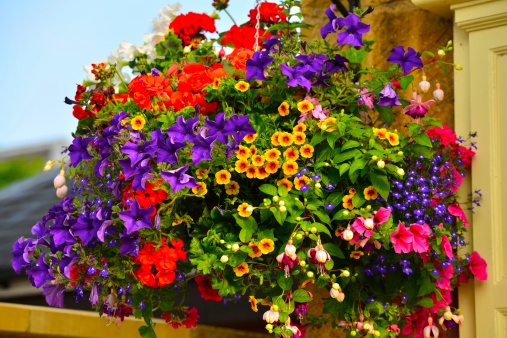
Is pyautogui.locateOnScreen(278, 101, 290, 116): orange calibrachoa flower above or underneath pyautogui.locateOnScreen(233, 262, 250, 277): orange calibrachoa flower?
above

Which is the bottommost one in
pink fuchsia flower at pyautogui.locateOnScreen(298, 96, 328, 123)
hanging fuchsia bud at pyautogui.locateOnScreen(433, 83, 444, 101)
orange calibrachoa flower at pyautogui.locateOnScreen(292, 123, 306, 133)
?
orange calibrachoa flower at pyautogui.locateOnScreen(292, 123, 306, 133)

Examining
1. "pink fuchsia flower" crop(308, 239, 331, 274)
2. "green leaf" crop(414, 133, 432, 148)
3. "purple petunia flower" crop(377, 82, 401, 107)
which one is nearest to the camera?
"pink fuchsia flower" crop(308, 239, 331, 274)

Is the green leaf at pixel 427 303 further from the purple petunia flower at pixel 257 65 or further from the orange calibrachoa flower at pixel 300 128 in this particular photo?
the purple petunia flower at pixel 257 65

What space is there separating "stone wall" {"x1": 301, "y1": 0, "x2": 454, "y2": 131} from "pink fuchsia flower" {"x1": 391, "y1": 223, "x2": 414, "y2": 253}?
2.26 ft

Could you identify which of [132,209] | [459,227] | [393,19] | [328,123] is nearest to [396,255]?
[459,227]

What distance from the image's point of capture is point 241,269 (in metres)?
2.42

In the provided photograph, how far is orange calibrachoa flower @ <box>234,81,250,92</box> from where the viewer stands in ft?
8.59

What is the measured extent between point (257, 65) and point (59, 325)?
8.10 ft

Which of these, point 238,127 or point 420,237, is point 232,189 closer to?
point 238,127

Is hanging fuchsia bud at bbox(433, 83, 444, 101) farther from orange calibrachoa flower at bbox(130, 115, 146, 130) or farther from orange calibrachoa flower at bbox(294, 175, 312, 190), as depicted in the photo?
orange calibrachoa flower at bbox(130, 115, 146, 130)

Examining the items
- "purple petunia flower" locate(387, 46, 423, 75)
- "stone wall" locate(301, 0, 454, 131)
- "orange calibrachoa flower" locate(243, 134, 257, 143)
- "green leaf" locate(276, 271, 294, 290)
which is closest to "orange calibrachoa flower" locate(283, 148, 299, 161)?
"orange calibrachoa flower" locate(243, 134, 257, 143)

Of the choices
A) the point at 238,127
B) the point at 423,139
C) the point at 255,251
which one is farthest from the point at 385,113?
the point at 255,251

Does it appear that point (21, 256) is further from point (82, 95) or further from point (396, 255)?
point (396, 255)

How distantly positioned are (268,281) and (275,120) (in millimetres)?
485
